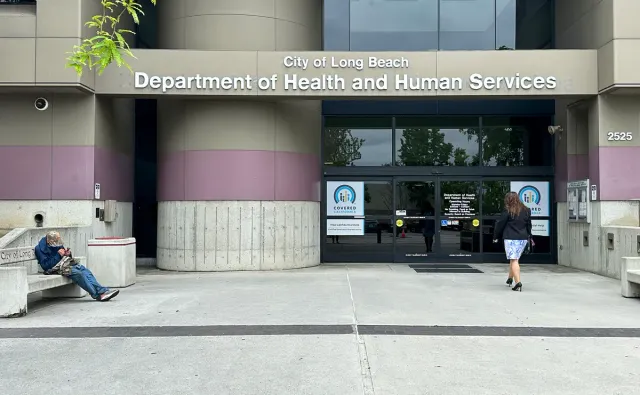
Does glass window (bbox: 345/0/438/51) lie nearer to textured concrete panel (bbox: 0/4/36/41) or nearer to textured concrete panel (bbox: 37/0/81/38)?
textured concrete panel (bbox: 37/0/81/38)

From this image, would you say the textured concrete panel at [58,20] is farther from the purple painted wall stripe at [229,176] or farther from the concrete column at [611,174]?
the concrete column at [611,174]

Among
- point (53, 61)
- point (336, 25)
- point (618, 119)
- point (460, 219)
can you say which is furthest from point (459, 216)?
point (53, 61)

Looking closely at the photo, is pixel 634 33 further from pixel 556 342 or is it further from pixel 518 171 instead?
pixel 556 342

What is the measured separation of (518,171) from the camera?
1445 centimetres

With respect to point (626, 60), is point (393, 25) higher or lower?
higher

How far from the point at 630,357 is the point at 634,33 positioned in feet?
27.9

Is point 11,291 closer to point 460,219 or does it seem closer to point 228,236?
point 228,236

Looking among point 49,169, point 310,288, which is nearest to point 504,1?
point 310,288

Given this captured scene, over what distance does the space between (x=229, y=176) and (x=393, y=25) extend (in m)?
6.22

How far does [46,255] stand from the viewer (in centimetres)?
852

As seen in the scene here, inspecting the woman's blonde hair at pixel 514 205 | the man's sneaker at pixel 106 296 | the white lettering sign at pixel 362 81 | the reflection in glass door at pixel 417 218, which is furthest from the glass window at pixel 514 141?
the man's sneaker at pixel 106 296

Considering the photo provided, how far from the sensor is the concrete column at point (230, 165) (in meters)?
12.6

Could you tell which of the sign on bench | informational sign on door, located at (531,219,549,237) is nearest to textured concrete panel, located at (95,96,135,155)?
the sign on bench

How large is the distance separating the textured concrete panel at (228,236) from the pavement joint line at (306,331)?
571 centimetres
